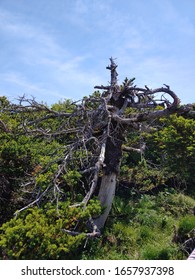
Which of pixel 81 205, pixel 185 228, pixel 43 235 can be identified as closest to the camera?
pixel 43 235

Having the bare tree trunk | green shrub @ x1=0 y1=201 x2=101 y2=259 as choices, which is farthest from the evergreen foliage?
the bare tree trunk

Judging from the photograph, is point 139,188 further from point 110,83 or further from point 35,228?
point 35,228

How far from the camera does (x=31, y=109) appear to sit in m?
8.35

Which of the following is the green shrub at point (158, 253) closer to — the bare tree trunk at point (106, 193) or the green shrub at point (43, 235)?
the bare tree trunk at point (106, 193)

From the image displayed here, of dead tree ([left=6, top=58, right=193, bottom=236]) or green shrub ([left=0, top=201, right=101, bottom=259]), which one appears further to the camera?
dead tree ([left=6, top=58, right=193, bottom=236])

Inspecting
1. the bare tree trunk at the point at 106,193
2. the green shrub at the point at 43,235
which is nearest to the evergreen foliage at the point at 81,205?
the green shrub at the point at 43,235

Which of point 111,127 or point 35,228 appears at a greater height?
point 111,127

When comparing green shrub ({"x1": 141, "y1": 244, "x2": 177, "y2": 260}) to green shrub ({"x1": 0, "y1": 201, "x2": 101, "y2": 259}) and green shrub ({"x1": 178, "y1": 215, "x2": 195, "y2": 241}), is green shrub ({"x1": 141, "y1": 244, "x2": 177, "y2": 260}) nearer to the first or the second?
green shrub ({"x1": 178, "y1": 215, "x2": 195, "y2": 241})

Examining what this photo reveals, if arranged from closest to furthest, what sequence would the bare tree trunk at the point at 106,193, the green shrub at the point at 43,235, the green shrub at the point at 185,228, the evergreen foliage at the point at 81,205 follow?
1. the green shrub at the point at 43,235
2. the evergreen foliage at the point at 81,205
3. the green shrub at the point at 185,228
4. the bare tree trunk at the point at 106,193

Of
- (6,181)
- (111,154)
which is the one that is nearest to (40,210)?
(6,181)

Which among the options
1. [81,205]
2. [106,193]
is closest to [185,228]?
[106,193]

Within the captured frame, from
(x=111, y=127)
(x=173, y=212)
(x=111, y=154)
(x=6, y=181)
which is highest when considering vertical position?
(x=111, y=127)

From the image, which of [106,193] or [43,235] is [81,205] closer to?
[43,235]
